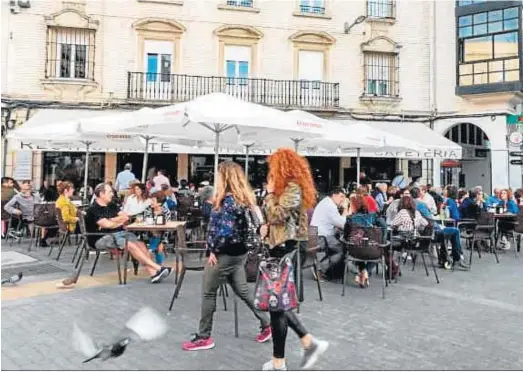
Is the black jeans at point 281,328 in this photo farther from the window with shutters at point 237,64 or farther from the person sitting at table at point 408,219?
the window with shutters at point 237,64

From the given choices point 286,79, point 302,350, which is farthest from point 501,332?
point 286,79

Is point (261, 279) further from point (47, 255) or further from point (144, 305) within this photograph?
point (47, 255)

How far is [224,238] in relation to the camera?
→ 4.68 meters

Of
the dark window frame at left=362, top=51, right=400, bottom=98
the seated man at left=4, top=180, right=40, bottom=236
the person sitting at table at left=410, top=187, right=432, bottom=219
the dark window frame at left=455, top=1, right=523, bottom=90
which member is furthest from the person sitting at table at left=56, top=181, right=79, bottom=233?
the dark window frame at left=455, top=1, right=523, bottom=90

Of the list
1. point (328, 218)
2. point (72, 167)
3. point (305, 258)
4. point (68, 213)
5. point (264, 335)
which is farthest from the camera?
point (72, 167)

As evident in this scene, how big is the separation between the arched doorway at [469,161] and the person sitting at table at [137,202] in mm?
15084

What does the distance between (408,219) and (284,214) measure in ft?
14.0

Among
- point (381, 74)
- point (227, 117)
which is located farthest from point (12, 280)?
point (381, 74)

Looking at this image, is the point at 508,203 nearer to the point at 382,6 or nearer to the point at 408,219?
the point at 408,219

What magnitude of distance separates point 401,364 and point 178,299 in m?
3.17

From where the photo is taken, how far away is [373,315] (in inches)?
236

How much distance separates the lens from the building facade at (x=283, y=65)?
17.1m

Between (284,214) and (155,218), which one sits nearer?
(284,214)

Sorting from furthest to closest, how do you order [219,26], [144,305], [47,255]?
1. [219,26]
2. [47,255]
3. [144,305]
